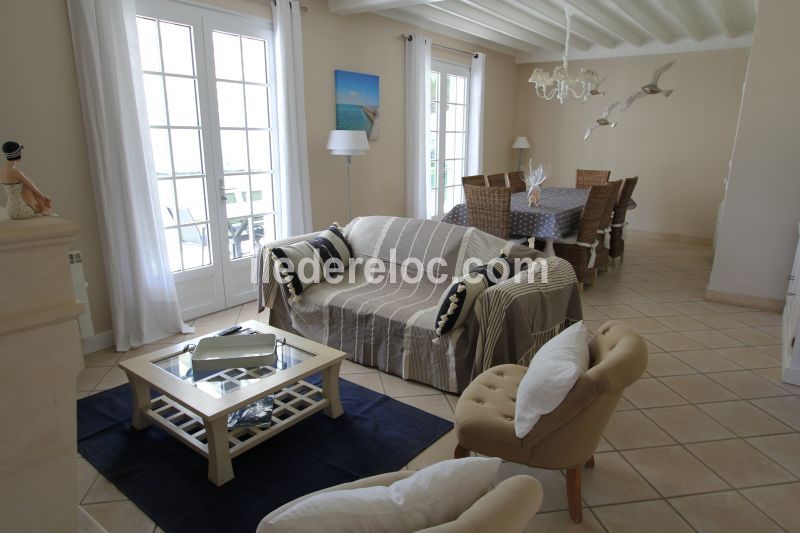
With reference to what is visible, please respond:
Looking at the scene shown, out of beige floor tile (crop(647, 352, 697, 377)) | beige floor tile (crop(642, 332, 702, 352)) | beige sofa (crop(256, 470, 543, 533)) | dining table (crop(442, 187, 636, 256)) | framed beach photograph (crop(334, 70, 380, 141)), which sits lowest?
beige floor tile (crop(647, 352, 697, 377))

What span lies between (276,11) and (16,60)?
1.89 metres

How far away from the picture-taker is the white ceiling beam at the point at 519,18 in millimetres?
4766

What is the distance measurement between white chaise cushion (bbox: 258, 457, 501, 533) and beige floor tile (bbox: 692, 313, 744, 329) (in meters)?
3.44

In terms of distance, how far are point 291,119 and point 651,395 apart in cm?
330

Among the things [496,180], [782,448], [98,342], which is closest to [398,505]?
[782,448]

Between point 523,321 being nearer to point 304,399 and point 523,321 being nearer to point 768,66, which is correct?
point 304,399

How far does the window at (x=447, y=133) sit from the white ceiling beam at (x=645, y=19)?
6.85 feet

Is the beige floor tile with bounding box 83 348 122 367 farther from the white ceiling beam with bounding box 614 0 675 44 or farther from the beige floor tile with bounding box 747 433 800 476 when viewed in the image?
the white ceiling beam with bounding box 614 0 675 44

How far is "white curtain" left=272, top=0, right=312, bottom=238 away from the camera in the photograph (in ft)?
13.1

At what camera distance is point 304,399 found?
247cm

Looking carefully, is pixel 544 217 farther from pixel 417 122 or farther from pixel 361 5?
pixel 361 5

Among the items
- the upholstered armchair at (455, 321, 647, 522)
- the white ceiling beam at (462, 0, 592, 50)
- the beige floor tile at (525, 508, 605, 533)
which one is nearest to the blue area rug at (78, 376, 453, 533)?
the upholstered armchair at (455, 321, 647, 522)

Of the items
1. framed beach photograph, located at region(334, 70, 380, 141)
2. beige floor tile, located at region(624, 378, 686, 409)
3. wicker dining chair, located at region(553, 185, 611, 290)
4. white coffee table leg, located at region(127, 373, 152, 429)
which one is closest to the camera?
white coffee table leg, located at region(127, 373, 152, 429)

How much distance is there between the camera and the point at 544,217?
4.16 metres
